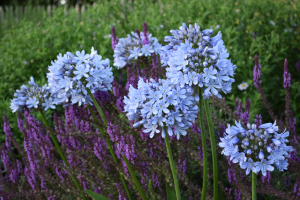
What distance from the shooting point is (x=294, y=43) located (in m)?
4.34

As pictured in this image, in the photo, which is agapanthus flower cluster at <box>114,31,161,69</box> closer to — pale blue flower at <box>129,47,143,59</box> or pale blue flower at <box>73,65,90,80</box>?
pale blue flower at <box>129,47,143,59</box>

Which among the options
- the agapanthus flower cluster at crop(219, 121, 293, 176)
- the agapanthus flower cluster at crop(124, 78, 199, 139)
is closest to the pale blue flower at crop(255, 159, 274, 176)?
the agapanthus flower cluster at crop(219, 121, 293, 176)

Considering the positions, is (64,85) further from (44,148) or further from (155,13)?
(155,13)

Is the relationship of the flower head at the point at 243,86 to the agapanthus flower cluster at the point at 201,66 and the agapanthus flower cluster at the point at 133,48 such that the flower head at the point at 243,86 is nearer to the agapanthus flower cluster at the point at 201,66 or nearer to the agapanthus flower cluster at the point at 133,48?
the agapanthus flower cluster at the point at 133,48

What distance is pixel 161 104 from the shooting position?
137 centimetres

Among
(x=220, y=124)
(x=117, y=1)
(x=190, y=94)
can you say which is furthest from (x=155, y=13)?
(x=190, y=94)

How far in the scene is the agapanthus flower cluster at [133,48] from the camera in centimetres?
248

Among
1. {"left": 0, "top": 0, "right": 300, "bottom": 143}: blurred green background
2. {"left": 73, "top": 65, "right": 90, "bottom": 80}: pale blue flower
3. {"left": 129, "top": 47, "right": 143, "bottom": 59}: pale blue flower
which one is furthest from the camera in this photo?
{"left": 0, "top": 0, "right": 300, "bottom": 143}: blurred green background

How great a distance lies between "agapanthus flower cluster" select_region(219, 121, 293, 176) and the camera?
1289mm

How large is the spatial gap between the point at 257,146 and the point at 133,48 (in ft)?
5.05

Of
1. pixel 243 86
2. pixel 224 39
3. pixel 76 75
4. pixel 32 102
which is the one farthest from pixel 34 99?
pixel 224 39

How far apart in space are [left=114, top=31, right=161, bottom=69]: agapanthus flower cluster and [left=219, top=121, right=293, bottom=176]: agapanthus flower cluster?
130 centimetres

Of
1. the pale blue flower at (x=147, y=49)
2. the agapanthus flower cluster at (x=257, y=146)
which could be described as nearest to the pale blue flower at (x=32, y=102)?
the pale blue flower at (x=147, y=49)

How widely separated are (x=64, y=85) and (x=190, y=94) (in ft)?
2.32
